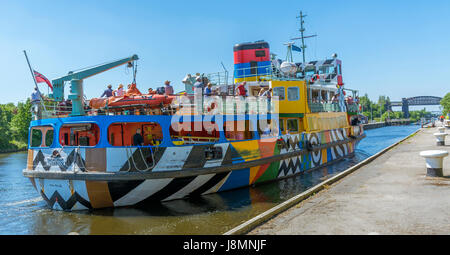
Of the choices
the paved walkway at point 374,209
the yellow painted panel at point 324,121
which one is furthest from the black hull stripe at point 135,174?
the yellow painted panel at point 324,121

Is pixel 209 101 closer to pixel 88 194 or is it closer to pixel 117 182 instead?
pixel 117 182

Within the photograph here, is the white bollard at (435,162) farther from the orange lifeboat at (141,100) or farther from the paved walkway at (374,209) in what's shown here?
the orange lifeboat at (141,100)

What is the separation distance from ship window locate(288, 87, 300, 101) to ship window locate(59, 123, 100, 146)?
934 cm

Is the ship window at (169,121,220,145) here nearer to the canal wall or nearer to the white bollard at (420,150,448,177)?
the white bollard at (420,150,448,177)

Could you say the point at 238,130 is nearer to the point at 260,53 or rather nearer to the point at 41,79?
the point at 260,53

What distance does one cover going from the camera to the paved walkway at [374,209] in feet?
20.8

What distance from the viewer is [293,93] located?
694 inches

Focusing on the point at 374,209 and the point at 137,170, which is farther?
the point at 137,170

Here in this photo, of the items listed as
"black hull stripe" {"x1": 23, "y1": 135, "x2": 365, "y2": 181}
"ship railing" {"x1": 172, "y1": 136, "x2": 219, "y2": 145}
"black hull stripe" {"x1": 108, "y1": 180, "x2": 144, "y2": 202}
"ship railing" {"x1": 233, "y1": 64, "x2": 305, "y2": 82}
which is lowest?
"black hull stripe" {"x1": 108, "y1": 180, "x2": 144, "y2": 202}

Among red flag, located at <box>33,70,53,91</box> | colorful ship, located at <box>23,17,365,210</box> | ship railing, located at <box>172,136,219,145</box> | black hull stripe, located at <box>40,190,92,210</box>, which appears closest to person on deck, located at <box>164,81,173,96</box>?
colorful ship, located at <box>23,17,365,210</box>

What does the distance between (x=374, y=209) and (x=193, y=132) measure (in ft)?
24.7

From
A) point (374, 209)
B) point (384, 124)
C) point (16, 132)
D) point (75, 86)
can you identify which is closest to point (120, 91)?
point (75, 86)

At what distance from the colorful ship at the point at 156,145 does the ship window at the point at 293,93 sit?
56mm

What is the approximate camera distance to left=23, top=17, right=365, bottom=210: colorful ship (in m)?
10.9
